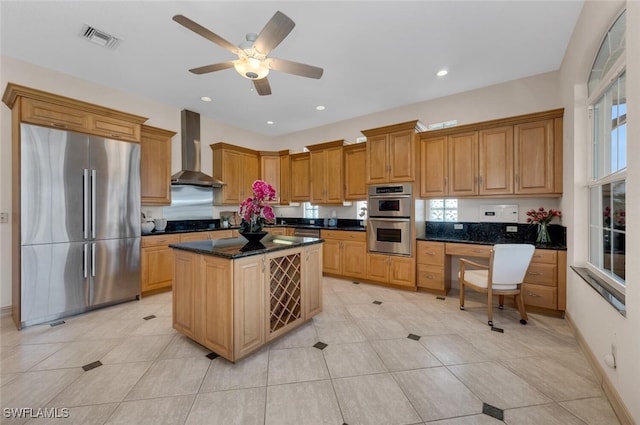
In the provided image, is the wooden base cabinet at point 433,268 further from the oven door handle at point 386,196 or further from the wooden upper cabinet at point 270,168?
the wooden upper cabinet at point 270,168

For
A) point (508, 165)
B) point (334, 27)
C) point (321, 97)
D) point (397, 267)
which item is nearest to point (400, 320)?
point (397, 267)

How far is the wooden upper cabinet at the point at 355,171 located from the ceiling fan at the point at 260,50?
95.2 inches

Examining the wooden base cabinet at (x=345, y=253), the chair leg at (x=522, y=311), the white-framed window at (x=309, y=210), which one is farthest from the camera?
the white-framed window at (x=309, y=210)

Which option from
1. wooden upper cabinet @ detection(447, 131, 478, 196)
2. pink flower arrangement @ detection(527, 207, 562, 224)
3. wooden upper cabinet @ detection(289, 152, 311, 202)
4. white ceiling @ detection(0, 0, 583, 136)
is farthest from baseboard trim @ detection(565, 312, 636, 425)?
wooden upper cabinet @ detection(289, 152, 311, 202)

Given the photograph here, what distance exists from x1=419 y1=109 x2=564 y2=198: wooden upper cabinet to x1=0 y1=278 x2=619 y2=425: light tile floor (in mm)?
1674

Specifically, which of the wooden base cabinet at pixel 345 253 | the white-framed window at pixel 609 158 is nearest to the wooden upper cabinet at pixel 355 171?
the wooden base cabinet at pixel 345 253

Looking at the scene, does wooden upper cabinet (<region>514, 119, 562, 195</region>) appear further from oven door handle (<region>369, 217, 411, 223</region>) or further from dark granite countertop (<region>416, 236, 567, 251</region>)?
oven door handle (<region>369, 217, 411, 223</region>)

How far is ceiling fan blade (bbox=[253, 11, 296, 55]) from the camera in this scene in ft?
5.70

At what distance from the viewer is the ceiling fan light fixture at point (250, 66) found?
83.0 inches

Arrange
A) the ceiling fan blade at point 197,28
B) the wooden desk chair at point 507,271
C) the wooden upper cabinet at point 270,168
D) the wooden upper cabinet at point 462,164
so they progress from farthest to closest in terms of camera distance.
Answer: the wooden upper cabinet at point 270,168, the wooden upper cabinet at point 462,164, the wooden desk chair at point 507,271, the ceiling fan blade at point 197,28

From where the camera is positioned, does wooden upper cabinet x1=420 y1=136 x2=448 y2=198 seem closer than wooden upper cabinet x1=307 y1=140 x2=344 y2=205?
Yes

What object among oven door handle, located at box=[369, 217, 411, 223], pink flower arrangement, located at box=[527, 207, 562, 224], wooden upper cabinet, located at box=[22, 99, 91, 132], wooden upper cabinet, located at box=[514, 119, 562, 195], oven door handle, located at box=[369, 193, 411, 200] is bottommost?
oven door handle, located at box=[369, 217, 411, 223]

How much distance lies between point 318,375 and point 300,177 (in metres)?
4.12

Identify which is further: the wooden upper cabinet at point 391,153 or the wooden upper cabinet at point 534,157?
the wooden upper cabinet at point 391,153
